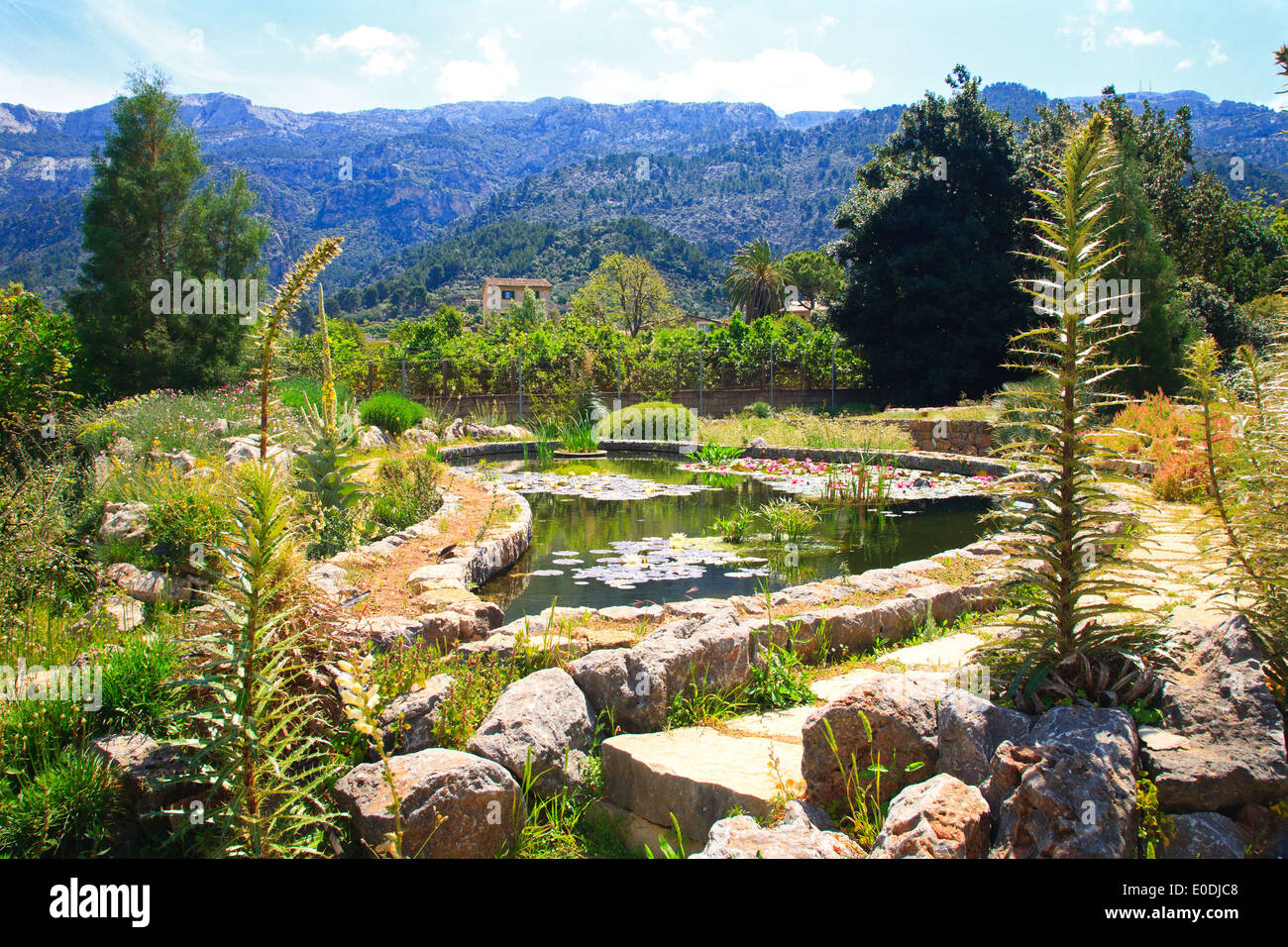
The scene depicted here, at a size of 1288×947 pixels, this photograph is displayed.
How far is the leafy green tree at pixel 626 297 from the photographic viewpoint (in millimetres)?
49469

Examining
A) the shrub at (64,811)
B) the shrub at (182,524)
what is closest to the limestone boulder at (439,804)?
the shrub at (64,811)

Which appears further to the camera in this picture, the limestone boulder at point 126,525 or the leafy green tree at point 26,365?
the leafy green tree at point 26,365

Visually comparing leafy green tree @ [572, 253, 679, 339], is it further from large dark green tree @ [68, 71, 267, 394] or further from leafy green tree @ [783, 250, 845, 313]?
large dark green tree @ [68, 71, 267, 394]

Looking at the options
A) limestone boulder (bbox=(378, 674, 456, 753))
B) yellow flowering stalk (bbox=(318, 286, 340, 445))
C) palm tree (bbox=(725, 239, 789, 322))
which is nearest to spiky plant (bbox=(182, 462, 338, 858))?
limestone boulder (bbox=(378, 674, 456, 753))

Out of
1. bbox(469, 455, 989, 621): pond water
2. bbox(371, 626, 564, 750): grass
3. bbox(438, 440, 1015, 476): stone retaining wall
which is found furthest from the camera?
bbox(438, 440, 1015, 476): stone retaining wall

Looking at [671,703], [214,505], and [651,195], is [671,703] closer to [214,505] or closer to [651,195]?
[214,505]

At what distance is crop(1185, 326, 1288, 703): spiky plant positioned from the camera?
2.18 m

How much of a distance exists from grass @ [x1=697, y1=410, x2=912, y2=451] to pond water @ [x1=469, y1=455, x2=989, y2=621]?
307 centimetres

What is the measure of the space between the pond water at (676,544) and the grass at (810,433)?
10.1 feet

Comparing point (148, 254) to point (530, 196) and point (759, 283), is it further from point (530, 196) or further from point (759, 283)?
point (530, 196)

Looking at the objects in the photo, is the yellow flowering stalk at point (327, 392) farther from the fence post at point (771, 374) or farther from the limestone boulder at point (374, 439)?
the fence post at point (771, 374)

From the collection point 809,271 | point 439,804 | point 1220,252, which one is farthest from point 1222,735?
point 809,271

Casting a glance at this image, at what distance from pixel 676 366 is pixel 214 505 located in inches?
623
